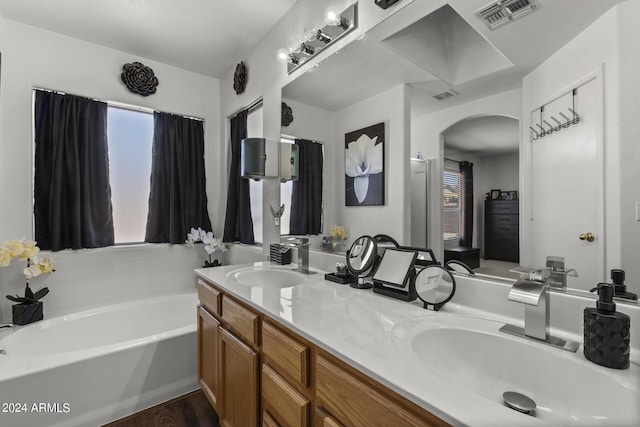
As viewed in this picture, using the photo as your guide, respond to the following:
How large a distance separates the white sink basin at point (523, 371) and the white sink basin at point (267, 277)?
2.99ft

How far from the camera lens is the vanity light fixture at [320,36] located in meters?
1.56

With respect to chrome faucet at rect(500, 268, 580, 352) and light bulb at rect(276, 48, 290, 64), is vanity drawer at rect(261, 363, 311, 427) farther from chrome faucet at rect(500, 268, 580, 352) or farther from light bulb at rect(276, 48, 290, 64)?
light bulb at rect(276, 48, 290, 64)

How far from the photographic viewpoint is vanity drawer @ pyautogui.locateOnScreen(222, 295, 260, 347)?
3.76ft

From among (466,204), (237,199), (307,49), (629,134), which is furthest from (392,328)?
(237,199)

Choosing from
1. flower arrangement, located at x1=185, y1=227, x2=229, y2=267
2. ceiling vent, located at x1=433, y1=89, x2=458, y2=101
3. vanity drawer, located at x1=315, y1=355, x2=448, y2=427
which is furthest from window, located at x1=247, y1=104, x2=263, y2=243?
vanity drawer, located at x1=315, y1=355, x2=448, y2=427

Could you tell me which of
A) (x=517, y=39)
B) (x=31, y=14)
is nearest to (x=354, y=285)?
(x=517, y=39)

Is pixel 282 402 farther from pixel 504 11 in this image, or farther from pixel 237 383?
pixel 504 11

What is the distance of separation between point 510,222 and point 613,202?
0.88ft

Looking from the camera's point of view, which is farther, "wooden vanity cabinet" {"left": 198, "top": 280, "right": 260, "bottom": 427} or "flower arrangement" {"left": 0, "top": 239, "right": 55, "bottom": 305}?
"flower arrangement" {"left": 0, "top": 239, "right": 55, "bottom": 305}

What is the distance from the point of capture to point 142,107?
2746 mm

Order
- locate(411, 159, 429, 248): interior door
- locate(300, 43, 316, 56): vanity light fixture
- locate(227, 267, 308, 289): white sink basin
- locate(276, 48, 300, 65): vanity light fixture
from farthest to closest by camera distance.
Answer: locate(276, 48, 300, 65): vanity light fixture, locate(300, 43, 316, 56): vanity light fixture, locate(227, 267, 308, 289): white sink basin, locate(411, 159, 429, 248): interior door

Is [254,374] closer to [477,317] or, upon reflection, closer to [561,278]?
[477,317]

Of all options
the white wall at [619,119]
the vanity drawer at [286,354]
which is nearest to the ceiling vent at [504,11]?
the white wall at [619,119]

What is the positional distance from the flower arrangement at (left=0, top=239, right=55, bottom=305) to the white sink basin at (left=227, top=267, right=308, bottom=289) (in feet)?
5.26
